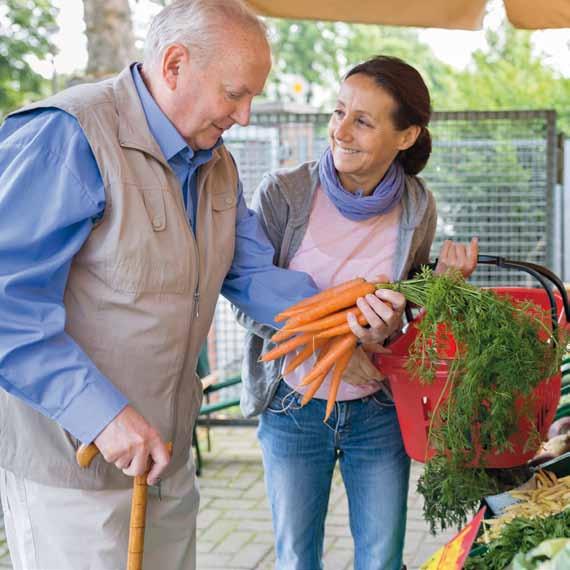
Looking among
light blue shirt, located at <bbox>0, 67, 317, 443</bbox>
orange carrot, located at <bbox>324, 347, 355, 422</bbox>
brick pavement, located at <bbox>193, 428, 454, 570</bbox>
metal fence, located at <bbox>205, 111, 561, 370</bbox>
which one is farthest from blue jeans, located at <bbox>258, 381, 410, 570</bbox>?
metal fence, located at <bbox>205, 111, 561, 370</bbox>

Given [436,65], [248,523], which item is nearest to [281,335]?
[248,523]

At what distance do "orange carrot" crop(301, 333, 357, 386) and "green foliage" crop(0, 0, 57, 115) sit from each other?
13.1 m

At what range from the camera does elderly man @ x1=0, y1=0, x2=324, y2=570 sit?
204 cm

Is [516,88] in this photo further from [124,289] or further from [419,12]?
[124,289]

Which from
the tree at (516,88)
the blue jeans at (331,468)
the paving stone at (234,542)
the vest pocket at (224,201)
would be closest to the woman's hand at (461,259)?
the blue jeans at (331,468)

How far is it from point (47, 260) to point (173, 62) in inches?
20.9

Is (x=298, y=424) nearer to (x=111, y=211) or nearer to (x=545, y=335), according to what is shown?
(x=545, y=335)

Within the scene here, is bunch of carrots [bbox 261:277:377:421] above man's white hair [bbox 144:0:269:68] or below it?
below

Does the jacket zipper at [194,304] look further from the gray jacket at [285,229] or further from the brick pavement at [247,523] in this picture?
the brick pavement at [247,523]

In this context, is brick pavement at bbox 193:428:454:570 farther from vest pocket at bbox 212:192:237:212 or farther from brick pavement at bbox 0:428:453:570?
vest pocket at bbox 212:192:237:212

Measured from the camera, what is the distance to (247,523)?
17.0ft

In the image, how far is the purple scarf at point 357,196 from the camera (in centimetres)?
281

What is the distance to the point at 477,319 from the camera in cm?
227

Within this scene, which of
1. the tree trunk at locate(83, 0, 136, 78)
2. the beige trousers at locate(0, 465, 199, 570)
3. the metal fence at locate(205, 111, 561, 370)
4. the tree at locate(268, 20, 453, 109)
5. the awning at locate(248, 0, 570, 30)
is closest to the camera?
the beige trousers at locate(0, 465, 199, 570)
